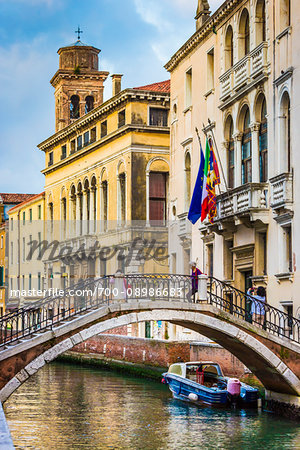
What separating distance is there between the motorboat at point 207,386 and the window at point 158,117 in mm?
12781

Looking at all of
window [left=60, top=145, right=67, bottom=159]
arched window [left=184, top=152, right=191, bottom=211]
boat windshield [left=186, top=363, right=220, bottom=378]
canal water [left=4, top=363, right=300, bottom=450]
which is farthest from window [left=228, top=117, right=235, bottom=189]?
window [left=60, top=145, right=67, bottom=159]

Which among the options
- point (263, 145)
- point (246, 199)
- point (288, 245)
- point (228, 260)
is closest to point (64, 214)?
point (228, 260)

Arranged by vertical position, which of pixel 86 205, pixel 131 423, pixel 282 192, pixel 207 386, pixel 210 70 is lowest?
pixel 131 423

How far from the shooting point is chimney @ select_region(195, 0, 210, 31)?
26.8m

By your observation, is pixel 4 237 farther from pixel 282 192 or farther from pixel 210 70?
pixel 282 192

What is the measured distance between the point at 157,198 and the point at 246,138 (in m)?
11.8

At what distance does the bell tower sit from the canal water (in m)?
22.0

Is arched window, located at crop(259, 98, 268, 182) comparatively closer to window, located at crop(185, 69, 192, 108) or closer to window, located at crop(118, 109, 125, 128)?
window, located at crop(185, 69, 192, 108)

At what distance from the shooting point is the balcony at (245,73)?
69.2 ft

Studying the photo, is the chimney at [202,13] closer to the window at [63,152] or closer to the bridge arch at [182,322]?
Result: the bridge arch at [182,322]

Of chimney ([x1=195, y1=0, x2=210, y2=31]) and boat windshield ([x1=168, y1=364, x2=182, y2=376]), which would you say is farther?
chimney ([x1=195, y1=0, x2=210, y2=31])

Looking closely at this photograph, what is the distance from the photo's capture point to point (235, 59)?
2334cm

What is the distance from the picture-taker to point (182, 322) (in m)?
19.1

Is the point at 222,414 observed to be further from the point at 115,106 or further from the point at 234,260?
the point at 115,106
